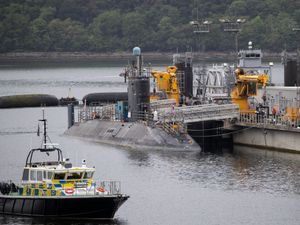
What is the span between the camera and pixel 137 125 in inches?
3937

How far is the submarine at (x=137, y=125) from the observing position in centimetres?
9656

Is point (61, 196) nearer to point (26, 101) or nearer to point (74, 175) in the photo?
point (74, 175)

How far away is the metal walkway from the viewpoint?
323 feet

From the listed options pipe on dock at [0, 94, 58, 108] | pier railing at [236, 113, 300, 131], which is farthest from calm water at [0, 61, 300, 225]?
pipe on dock at [0, 94, 58, 108]

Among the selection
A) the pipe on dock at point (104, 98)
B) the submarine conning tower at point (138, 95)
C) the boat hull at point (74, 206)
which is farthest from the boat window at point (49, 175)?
the pipe on dock at point (104, 98)

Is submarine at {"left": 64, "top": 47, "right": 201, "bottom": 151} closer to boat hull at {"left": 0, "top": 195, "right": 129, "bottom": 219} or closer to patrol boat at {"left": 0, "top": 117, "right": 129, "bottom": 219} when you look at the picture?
patrol boat at {"left": 0, "top": 117, "right": 129, "bottom": 219}

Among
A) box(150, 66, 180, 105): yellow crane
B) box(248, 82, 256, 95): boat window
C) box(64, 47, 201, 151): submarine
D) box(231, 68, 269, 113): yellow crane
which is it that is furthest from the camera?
box(150, 66, 180, 105): yellow crane

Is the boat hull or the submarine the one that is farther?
the submarine

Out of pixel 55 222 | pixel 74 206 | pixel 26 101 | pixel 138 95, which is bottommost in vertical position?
pixel 55 222

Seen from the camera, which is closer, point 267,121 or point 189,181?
point 189,181

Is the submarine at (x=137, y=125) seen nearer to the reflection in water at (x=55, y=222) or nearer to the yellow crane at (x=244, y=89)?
the yellow crane at (x=244, y=89)

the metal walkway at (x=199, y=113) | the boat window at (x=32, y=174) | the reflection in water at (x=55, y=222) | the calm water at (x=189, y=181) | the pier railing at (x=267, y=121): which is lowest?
the reflection in water at (x=55, y=222)

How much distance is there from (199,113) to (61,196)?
3275cm

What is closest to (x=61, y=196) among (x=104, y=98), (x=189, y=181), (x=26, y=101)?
(x=189, y=181)
